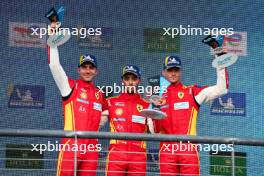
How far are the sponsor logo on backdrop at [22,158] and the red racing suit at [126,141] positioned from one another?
2.33 ft

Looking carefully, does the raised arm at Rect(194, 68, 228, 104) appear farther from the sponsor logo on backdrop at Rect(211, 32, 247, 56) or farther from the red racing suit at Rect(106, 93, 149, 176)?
the sponsor logo on backdrop at Rect(211, 32, 247, 56)

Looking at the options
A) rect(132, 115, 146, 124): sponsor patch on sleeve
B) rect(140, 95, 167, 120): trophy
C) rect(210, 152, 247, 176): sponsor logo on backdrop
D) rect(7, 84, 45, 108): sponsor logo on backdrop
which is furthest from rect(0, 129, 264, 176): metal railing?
rect(7, 84, 45, 108): sponsor logo on backdrop

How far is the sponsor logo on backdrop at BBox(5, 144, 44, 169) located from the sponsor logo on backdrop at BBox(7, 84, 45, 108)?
301 mm

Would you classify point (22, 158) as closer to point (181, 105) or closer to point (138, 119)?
point (138, 119)

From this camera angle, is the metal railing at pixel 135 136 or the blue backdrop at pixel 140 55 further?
the blue backdrop at pixel 140 55

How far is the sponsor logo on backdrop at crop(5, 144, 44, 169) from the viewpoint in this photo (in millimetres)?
5520

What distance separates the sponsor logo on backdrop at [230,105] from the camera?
226 inches

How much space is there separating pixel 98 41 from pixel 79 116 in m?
0.87

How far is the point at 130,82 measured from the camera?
5.22 meters

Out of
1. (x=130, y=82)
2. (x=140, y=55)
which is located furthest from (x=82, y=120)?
(x=140, y=55)

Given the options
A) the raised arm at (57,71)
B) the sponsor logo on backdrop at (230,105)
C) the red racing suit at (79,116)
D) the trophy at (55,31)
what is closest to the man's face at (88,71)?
the red racing suit at (79,116)

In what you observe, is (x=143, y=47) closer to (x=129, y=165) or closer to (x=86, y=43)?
(x=86, y=43)

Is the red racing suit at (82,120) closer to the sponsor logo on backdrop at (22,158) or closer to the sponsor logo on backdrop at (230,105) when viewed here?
the sponsor logo on backdrop at (22,158)

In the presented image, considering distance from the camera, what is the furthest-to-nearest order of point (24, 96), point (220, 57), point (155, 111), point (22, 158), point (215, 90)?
1. point (24, 96)
2. point (22, 158)
3. point (215, 90)
4. point (220, 57)
5. point (155, 111)
